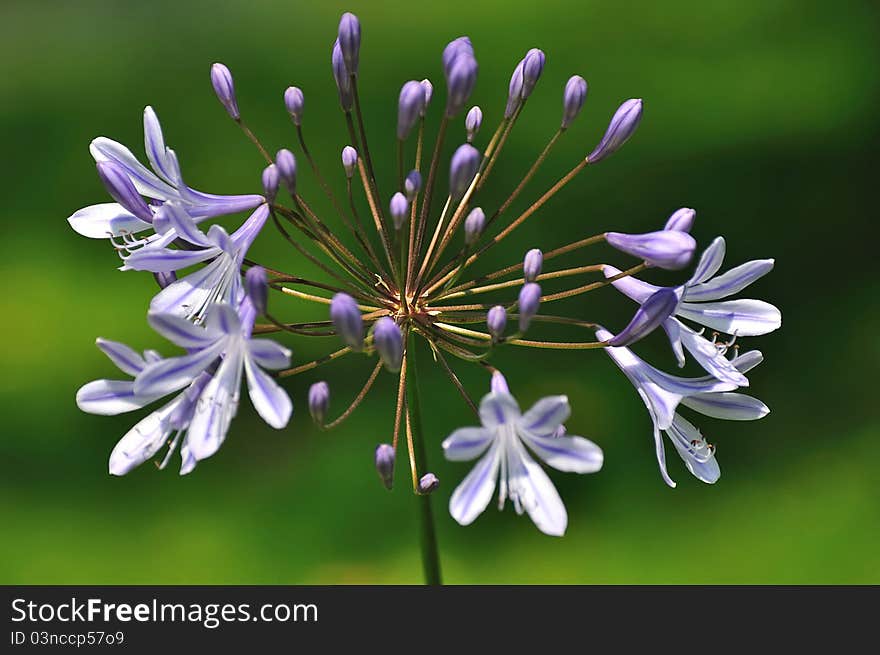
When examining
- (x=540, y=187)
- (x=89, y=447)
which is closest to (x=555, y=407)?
(x=540, y=187)

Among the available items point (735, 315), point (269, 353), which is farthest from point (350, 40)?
point (735, 315)

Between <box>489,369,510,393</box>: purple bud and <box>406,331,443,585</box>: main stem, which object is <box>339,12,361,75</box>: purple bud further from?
<box>489,369,510,393</box>: purple bud

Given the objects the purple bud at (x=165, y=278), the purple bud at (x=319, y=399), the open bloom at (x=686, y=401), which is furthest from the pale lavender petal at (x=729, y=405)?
the purple bud at (x=165, y=278)

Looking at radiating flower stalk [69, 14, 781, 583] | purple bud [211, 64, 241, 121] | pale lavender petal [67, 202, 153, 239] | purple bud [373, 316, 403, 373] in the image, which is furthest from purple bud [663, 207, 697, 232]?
pale lavender petal [67, 202, 153, 239]

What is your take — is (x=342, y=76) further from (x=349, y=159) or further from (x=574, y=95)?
(x=574, y=95)

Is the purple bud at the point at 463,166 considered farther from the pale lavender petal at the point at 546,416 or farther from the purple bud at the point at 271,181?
the pale lavender petal at the point at 546,416

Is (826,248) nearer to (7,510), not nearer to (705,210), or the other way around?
(705,210)
